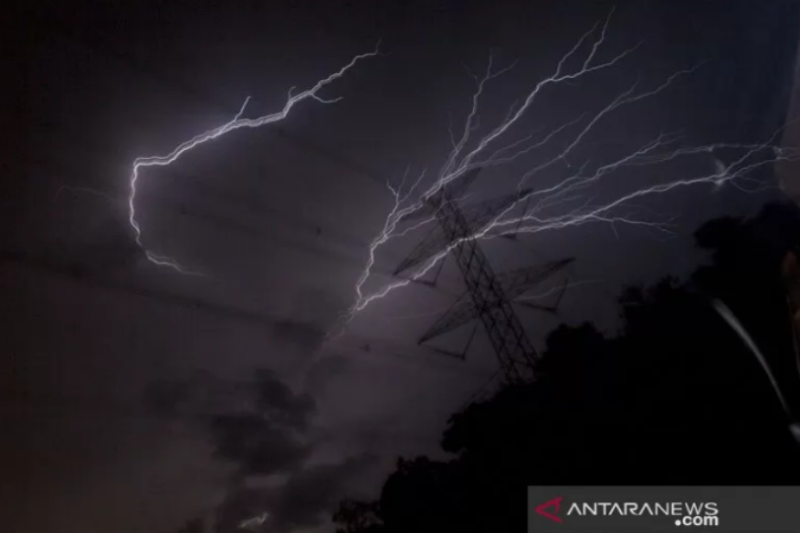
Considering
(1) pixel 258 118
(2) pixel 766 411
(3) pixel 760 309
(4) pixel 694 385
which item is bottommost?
(2) pixel 766 411

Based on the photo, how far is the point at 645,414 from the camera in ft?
23.2

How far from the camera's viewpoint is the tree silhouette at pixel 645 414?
6.75 metres

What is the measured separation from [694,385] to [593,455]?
1.36m

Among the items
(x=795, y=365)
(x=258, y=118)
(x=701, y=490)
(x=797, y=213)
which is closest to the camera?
(x=701, y=490)

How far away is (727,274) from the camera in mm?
8141

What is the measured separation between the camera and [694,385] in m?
7.05

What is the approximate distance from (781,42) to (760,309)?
351 cm

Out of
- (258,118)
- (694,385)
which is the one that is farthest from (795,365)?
(258,118)

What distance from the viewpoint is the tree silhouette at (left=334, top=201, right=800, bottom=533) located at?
6754mm

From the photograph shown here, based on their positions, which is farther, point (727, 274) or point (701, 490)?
point (727, 274)

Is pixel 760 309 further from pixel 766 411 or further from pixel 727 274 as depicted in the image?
pixel 766 411

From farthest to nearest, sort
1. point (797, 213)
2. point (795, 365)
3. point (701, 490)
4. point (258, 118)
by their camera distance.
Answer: point (797, 213), point (258, 118), point (795, 365), point (701, 490)

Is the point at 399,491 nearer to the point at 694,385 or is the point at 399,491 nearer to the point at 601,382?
the point at 601,382

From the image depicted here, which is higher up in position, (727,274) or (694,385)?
(727,274)
